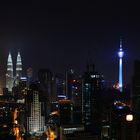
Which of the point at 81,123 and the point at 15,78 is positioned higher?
the point at 15,78

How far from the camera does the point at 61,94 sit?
12500 millimetres

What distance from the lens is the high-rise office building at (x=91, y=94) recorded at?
9.44 metres

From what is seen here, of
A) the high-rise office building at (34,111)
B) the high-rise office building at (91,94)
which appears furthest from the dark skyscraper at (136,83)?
the high-rise office building at (34,111)

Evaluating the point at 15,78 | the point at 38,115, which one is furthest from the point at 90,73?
the point at 15,78

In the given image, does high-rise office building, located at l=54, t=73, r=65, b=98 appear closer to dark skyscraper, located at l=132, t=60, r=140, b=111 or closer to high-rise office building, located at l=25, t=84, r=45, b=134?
high-rise office building, located at l=25, t=84, r=45, b=134

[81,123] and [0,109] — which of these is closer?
[81,123]

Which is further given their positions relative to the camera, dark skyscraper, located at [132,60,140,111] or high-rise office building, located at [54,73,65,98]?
high-rise office building, located at [54,73,65,98]

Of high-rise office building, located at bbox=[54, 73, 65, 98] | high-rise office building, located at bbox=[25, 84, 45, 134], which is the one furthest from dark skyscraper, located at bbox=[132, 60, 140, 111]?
high-rise office building, located at bbox=[54, 73, 65, 98]

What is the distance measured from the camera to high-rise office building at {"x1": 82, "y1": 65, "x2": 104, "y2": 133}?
944 cm

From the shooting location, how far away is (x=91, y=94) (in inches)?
391

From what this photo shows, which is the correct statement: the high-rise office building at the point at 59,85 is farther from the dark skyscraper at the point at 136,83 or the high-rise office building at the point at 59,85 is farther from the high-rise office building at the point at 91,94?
the dark skyscraper at the point at 136,83

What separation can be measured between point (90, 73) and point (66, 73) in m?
2.32

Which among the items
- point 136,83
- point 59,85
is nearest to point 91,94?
point 136,83

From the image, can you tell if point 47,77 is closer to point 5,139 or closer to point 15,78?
point 15,78
